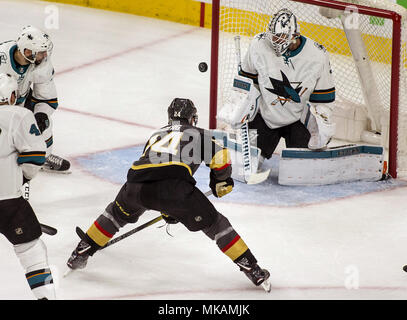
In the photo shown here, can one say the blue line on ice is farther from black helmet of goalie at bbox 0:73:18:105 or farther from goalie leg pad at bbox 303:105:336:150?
black helmet of goalie at bbox 0:73:18:105

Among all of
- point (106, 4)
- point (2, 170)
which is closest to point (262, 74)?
point (2, 170)

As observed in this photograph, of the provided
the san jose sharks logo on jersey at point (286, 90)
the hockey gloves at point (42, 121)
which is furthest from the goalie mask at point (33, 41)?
the san jose sharks logo on jersey at point (286, 90)

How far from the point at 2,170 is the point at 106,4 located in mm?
5526

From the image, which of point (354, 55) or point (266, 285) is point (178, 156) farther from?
point (354, 55)

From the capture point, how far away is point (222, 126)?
19.7ft

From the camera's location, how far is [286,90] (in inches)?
204

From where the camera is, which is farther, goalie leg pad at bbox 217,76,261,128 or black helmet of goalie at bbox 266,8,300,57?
goalie leg pad at bbox 217,76,261,128

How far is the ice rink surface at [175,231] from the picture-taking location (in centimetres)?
403

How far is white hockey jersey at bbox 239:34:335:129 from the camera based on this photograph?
5.12 meters

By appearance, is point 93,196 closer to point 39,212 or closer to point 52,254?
point 39,212

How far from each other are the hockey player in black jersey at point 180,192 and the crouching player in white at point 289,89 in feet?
4.00

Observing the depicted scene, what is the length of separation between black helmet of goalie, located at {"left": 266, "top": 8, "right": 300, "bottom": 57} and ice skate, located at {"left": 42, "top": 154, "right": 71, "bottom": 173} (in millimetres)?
1292

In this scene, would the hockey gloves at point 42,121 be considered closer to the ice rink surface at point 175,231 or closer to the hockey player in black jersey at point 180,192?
the ice rink surface at point 175,231

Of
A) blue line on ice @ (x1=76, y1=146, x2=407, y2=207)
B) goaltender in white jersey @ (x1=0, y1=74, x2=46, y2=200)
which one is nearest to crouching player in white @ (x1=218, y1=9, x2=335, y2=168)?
blue line on ice @ (x1=76, y1=146, x2=407, y2=207)
